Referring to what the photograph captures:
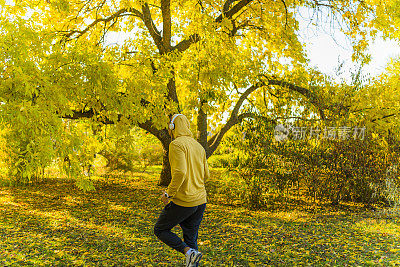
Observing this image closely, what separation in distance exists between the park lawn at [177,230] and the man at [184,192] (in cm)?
131

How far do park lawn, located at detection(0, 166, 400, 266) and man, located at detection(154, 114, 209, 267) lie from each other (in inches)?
51.6

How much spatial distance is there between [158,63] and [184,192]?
6.47 metres

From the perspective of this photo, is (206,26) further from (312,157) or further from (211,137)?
(211,137)

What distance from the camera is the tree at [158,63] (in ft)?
18.4

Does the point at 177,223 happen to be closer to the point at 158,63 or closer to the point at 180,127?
the point at 180,127

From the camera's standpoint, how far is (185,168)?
Answer: 10.9ft

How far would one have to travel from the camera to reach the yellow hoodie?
334cm

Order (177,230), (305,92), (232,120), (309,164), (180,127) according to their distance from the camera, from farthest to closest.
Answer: (232,120) < (305,92) < (309,164) < (177,230) < (180,127)

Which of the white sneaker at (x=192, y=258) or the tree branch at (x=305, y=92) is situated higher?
the tree branch at (x=305, y=92)

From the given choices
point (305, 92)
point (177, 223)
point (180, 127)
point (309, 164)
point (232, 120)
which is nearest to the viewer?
point (177, 223)

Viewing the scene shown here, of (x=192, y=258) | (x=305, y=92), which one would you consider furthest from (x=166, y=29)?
(x=192, y=258)

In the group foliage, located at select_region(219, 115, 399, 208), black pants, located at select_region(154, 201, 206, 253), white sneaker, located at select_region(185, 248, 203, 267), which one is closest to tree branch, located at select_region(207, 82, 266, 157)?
foliage, located at select_region(219, 115, 399, 208)

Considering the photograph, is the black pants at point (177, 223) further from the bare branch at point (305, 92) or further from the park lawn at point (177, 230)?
the bare branch at point (305, 92)

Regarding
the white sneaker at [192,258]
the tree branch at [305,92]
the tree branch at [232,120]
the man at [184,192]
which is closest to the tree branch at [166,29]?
the tree branch at [232,120]
